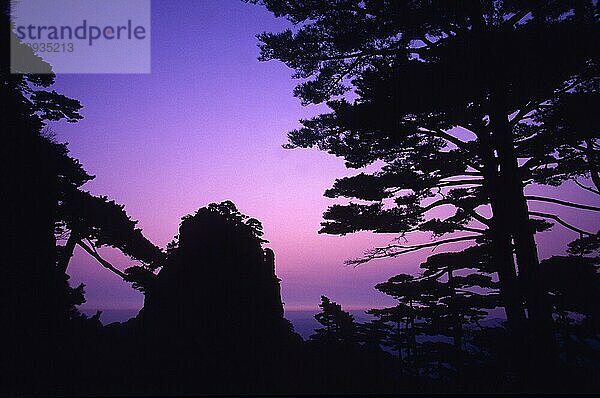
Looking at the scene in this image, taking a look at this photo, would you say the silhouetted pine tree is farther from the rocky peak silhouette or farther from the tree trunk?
the rocky peak silhouette

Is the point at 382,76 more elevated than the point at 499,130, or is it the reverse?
the point at 382,76

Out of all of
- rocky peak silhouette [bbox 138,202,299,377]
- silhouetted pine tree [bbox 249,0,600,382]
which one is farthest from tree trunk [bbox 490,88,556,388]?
rocky peak silhouette [bbox 138,202,299,377]

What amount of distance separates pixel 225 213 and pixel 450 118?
10.2 metres

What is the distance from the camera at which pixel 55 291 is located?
9.50 metres

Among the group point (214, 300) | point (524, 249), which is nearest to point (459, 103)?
point (524, 249)

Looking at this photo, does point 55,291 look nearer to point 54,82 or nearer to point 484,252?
point 54,82

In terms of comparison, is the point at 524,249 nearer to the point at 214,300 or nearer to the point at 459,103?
the point at 459,103

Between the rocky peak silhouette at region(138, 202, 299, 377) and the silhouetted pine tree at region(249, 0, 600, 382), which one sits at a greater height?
the silhouetted pine tree at region(249, 0, 600, 382)

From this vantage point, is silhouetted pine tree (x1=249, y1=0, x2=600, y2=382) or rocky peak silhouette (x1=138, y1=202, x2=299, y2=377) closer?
silhouetted pine tree (x1=249, y1=0, x2=600, y2=382)

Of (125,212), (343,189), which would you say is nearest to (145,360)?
(125,212)

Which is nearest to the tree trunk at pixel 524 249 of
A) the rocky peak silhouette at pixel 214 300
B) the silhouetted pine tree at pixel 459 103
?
the silhouetted pine tree at pixel 459 103

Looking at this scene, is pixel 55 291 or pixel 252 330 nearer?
pixel 55 291

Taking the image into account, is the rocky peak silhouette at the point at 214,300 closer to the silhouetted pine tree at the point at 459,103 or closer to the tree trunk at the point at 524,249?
the silhouetted pine tree at the point at 459,103

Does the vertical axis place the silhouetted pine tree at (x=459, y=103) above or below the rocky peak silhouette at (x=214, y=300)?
above
